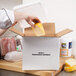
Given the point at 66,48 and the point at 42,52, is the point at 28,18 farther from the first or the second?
the point at 66,48

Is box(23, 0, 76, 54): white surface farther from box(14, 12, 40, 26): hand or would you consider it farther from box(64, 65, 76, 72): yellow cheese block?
box(14, 12, 40, 26): hand

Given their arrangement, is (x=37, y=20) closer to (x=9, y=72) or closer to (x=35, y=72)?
(x=35, y=72)

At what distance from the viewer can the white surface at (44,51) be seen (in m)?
0.73

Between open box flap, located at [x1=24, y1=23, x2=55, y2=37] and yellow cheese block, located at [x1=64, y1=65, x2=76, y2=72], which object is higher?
open box flap, located at [x1=24, y1=23, x2=55, y2=37]

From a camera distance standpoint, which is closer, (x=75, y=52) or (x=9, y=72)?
(x=9, y=72)

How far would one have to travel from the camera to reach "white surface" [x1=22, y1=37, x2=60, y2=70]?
0.73 m

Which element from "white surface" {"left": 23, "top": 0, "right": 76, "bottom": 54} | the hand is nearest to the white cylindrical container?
"white surface" {"left": 23, "top": 0, "right": 76, "bottom": 54}

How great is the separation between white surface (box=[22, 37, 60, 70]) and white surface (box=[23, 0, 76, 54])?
2.07 ft

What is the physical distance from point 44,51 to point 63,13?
742 millimetres

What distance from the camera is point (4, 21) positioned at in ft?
2.72

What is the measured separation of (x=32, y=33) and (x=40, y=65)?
206mm

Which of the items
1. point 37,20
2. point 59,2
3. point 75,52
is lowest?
point 75,52

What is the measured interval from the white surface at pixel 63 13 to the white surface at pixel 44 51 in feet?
2.07

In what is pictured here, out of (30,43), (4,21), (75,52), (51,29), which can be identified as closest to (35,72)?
(30,43)
